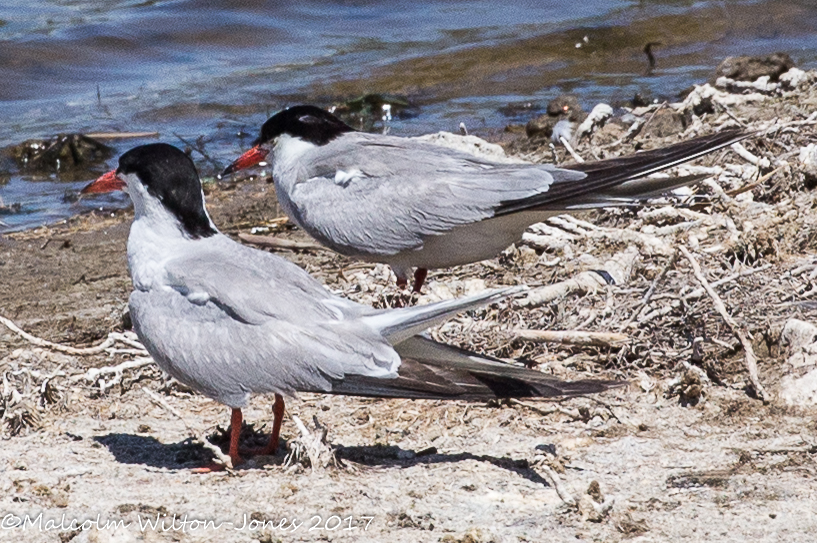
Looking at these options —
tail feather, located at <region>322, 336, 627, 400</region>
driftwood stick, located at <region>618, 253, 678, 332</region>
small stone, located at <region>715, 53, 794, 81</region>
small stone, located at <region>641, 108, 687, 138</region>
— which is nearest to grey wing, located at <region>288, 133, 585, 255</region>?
driftwood stick, located at <region>618, 253, 678, 332</region>

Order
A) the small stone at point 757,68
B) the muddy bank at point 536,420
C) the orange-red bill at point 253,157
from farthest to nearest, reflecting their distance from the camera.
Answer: the small stone at point 757,68, the orange-red bill at point 253,157, the muddy bank at point 536,420

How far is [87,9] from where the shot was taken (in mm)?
12016

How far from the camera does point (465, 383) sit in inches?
134

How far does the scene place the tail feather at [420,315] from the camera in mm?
3346

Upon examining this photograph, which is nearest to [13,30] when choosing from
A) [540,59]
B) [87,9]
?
[87,9]

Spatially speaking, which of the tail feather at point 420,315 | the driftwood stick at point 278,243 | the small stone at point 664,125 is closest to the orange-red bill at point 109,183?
the tail feather at point 420,315

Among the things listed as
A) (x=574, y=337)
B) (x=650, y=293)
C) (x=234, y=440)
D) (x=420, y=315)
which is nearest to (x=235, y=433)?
(x=234, y=440)

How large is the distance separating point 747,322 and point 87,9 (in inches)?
367

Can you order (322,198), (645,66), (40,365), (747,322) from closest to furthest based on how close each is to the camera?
(747,322) < (40,365) < (322,198) < (645,66)

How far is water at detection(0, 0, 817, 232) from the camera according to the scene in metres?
9.66

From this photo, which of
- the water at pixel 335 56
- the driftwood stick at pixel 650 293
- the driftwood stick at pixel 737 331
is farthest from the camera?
the water at pixel 335 56

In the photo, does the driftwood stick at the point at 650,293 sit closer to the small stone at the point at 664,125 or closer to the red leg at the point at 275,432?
the red leg at the point at 275,432

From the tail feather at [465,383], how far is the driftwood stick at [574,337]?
744 millimetres

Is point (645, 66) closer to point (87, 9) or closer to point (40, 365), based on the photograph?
point (87, 9)
